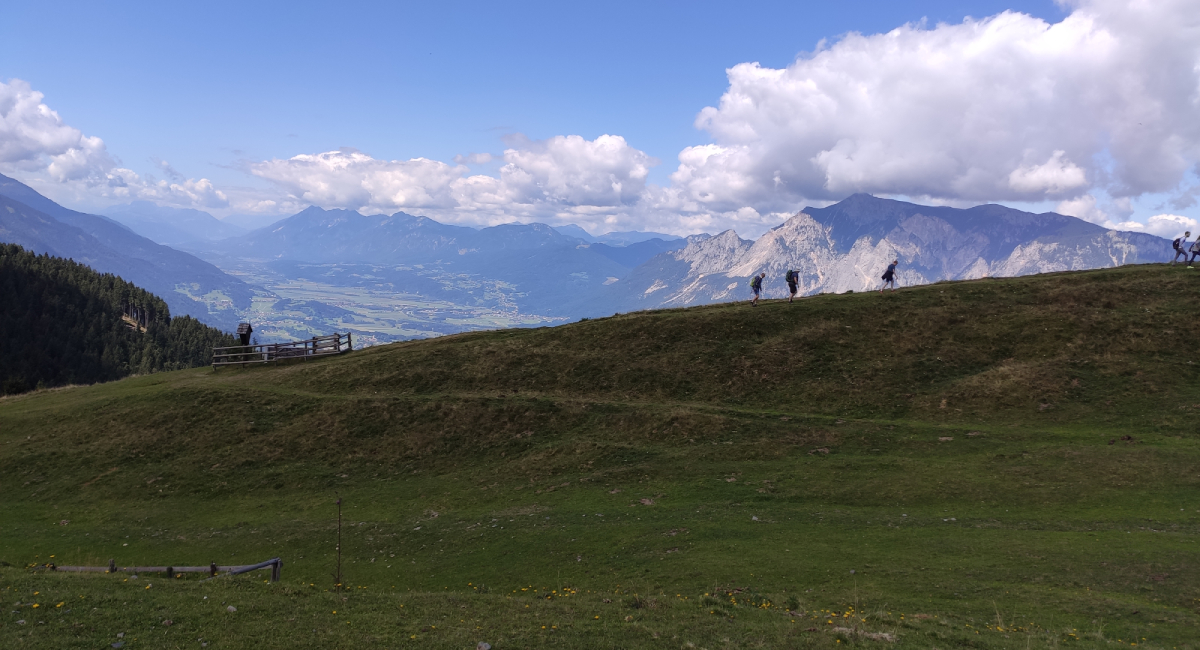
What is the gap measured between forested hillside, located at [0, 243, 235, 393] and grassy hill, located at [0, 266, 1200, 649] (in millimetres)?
119156

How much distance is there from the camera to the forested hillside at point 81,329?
468 ft

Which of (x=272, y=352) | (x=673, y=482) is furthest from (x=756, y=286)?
(x=272, y=352)

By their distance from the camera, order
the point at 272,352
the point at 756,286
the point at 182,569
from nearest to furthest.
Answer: the point at 182,569
the point at 756,286
the point at 272,352

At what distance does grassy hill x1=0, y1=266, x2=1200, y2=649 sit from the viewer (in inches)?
591

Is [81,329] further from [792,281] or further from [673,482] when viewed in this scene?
[673,482]

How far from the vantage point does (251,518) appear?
96.4ft

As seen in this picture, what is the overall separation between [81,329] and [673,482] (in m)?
185

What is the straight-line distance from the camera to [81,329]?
15300 cm

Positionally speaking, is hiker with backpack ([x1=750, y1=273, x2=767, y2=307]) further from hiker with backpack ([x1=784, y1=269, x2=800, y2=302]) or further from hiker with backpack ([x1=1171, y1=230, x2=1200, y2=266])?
hiker with backpack ([x1=1171, y1=230, x2=1200, y2=266])

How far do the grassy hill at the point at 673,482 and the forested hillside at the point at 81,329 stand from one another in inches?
4691

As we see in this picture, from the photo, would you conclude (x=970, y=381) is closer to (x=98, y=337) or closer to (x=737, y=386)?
(x=737, y=386)

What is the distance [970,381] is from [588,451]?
2479 cm

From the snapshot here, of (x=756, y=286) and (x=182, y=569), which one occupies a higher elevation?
(x=756, y=286)

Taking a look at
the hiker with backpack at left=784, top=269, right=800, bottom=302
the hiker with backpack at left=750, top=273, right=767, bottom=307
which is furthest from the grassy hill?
the hiker with backpack at left=750, top=273, right=767, bottom=307
